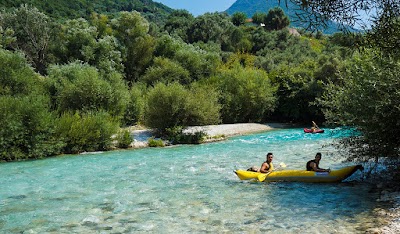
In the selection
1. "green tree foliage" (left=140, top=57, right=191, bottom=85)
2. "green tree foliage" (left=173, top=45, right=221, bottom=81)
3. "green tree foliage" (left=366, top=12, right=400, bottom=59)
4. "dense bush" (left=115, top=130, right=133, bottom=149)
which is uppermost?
"green tree foliage" (left=173, top=45, right=221, bottom=81)

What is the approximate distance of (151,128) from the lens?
1227 inches

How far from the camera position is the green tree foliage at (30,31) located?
157 feet

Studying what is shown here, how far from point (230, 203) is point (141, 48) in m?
39.0

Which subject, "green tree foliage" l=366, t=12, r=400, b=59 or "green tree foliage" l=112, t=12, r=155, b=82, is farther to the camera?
"green tree foliage" l=112, t=12, r=155, b=82

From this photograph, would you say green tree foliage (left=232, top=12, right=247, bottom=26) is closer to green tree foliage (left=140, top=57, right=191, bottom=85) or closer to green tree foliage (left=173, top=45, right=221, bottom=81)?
green tree foliage (left=173, top=45, right=221, bottom=81)

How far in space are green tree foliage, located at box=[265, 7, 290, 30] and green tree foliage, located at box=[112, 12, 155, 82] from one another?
44.6 metres

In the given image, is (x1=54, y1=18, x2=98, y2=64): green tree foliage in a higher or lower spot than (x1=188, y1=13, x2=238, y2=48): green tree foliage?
lower

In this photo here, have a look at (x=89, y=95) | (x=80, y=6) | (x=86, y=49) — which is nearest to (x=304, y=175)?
(x=89, y=95)

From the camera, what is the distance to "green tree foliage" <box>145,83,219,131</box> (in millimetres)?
30000

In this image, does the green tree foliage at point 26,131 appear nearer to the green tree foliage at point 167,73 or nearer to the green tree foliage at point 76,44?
the green tree foliage at point 76,44

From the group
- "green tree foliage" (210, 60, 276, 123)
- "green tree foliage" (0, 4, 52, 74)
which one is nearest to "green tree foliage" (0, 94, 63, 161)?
"green tree foliage" (210, 60, 276, 123)

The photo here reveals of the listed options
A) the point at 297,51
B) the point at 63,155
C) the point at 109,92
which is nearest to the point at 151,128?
the point at 109,92

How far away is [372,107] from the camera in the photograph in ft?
36.6

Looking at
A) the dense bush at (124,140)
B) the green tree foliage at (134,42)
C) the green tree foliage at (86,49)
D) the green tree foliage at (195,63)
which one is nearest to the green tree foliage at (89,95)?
the dense bush at (124,140)
